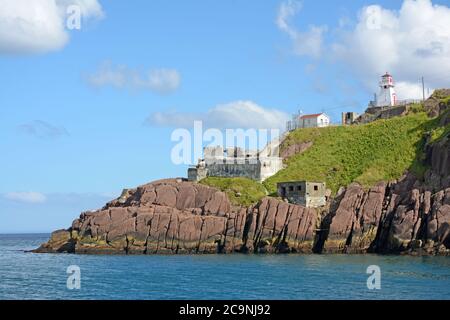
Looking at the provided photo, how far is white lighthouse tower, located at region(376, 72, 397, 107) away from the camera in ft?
555

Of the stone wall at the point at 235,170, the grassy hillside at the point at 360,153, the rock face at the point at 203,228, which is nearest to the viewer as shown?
the rock face at the point at 203,228

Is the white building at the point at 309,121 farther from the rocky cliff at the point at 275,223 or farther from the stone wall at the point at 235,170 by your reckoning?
the rocky cliff at the point at 275,223

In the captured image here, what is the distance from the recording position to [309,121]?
167 m

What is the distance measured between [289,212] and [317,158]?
33.2 meters

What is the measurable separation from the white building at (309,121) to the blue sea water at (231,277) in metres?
61.9

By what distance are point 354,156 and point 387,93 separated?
1290 inches

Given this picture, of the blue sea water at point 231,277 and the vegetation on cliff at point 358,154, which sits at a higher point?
the vegetation on cliff at point 358,154

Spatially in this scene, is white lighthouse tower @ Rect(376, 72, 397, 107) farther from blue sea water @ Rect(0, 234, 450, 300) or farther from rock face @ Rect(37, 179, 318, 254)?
blue sea water @ Rect(0, 234, 450, 300)

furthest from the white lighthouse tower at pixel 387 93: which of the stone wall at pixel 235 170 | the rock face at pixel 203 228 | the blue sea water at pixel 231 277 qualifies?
the blue sea water at pixel 231 277

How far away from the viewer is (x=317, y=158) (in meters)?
148

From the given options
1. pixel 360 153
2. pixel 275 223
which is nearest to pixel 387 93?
pixel 360 153

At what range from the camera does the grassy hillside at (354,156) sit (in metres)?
131

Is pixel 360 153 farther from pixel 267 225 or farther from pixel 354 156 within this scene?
pixel 267 225
